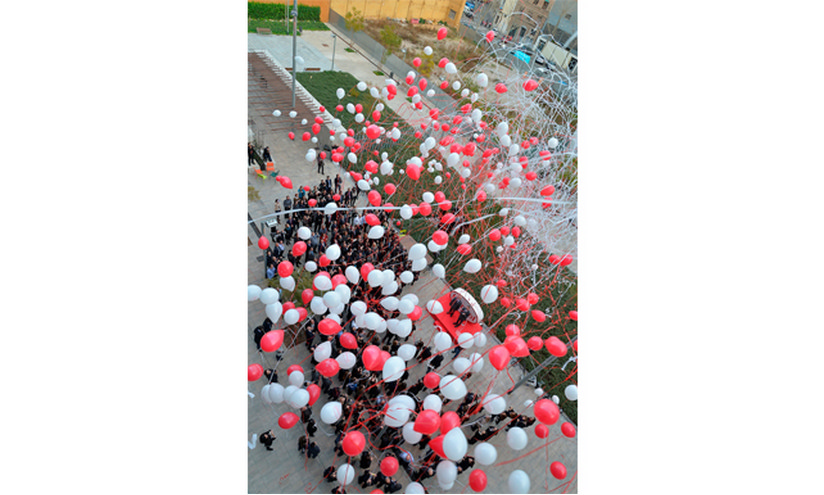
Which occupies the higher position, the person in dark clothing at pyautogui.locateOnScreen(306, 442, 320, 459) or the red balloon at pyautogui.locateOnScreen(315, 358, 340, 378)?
the red balloon at pyautogui.locateOnScreen(315, 358, 340, 378)

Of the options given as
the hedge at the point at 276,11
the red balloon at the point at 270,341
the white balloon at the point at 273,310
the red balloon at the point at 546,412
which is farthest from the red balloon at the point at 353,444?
the hedge at the point at 276,11

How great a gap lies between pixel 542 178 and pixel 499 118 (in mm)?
4271

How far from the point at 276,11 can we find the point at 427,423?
30.8 m

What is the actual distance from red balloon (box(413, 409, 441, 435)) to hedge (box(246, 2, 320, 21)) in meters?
28.8

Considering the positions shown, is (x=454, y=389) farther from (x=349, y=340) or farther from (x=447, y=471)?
(x=349, y=340)

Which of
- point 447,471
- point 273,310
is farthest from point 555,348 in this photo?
point 273,310

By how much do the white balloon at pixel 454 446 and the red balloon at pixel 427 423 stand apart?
1.57 ft

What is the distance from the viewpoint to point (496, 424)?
356 inches

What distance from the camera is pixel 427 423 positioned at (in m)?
6.04

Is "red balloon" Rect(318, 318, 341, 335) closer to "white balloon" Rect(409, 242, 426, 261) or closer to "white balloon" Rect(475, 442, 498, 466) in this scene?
"white balloon" Rect(409, 242, 426, 261)

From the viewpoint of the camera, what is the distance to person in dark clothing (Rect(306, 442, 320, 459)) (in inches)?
299

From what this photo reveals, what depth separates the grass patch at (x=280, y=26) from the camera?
2537 centimetres

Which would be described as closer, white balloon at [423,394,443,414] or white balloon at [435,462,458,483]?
white balloon at [435,462,458,483]

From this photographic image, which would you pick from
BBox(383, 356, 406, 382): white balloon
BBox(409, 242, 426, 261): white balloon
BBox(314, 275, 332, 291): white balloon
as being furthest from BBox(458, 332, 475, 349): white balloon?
BBox(314, 275, 332, 291): white balloon
